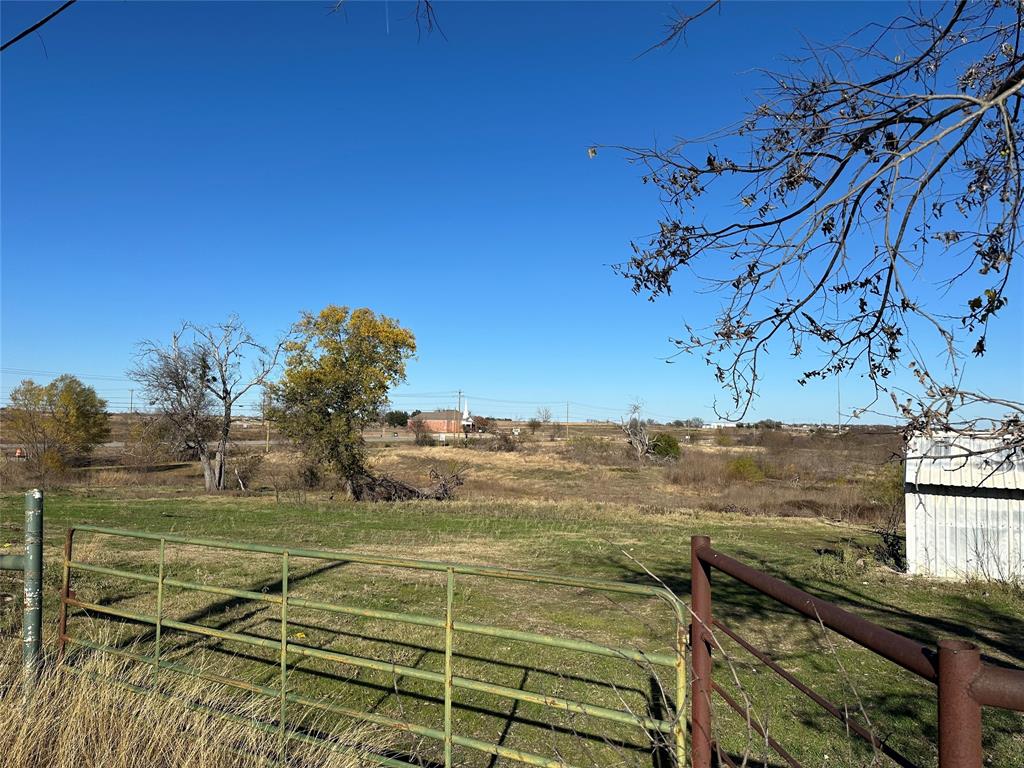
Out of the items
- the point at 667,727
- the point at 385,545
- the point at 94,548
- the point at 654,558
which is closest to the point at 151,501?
the point at 94,548

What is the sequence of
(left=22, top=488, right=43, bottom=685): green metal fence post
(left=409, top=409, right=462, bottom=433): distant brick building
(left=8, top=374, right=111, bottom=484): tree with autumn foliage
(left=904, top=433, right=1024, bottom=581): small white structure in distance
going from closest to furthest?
(left=22, top=488, right=43, bottom=685): green metal fence post, (left=904, top=433, right=1024, bottom=581): small white structure in distance, (left=8, top=374, right=111, bottom=484): tree with autumn foliage, (left=409, top=409, right=462, bottom=433): distant brick building

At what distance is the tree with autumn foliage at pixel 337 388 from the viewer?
84.1 ft

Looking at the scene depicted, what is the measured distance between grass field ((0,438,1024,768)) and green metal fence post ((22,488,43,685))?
904 mm

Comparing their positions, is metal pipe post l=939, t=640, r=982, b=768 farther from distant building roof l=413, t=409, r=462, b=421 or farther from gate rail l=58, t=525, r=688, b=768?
distant building roof l=413, t=409, r=462, b=421

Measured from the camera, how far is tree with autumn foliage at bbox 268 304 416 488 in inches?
1009

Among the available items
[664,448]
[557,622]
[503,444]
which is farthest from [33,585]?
[503,444]

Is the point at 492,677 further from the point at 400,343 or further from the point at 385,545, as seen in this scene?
the point at 400,343

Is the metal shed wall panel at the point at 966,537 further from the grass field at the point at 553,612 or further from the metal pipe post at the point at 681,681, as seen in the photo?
the metal pipe post at the point at 681,681

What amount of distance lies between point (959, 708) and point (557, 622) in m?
7.97

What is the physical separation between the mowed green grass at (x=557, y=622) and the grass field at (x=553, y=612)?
3 cm

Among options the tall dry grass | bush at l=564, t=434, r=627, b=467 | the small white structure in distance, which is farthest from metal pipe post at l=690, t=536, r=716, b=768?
bush at l=564, t=434, r=627, b=467

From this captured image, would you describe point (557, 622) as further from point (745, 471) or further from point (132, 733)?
point (745, 471)

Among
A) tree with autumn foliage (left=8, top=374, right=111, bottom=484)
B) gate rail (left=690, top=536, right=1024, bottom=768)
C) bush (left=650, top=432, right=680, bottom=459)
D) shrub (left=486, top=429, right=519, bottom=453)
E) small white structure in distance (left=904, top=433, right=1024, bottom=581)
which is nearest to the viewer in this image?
gate rail (left=690, top=536, right=1024, bottom=768)

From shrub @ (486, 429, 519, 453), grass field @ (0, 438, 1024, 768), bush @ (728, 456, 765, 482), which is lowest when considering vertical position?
grass field @ (0, 438, 1024, 768)
